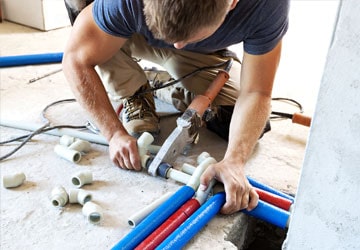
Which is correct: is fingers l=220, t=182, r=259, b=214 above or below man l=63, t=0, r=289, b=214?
below

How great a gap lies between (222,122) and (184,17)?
816 millimetres

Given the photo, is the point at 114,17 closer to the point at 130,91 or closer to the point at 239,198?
the point at 130,91

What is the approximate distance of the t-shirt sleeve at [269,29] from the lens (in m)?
1.41

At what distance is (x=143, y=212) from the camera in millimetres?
1307

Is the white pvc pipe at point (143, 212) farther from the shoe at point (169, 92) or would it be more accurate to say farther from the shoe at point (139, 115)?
the shoe at point (169, 92)

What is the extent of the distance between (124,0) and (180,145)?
53 cm

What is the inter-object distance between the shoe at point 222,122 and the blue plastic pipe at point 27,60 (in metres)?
0.81

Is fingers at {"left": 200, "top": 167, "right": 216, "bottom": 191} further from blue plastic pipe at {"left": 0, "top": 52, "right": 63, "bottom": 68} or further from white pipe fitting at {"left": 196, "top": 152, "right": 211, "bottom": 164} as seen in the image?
blue plastic pipe at {"left": 0, "top": 52, "right": 63, "bottom": 68}

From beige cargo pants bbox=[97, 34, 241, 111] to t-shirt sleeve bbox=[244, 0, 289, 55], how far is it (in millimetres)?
397

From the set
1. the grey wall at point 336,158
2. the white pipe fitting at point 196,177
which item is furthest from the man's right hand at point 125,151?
the grey wall at point 336,158

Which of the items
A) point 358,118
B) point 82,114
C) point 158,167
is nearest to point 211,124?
point 158,167

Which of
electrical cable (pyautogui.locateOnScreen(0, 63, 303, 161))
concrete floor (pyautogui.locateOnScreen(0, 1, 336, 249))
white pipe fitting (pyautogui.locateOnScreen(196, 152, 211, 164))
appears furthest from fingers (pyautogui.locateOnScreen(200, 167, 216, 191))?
electrical cable (pyautogui.locateOnScreen(0, 63, 303, 161))

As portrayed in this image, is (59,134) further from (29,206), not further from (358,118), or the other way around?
(358,118)

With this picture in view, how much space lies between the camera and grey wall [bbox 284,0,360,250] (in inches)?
30.1
